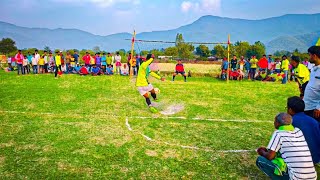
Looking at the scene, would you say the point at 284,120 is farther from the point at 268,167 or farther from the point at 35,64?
the point at 35,64

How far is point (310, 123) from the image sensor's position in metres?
4.86

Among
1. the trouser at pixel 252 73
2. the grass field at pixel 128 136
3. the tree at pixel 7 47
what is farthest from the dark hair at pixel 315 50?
the tree at pixel 7 47

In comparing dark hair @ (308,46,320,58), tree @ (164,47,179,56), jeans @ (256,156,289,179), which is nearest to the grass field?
jeans @ (256,156,289,179)

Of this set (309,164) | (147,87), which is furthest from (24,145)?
(309,164)

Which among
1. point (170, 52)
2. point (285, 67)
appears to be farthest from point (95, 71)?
point (170, 52)

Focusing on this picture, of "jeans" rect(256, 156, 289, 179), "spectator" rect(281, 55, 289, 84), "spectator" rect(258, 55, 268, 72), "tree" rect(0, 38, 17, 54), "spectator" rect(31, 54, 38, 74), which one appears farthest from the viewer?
"tree" rect(0, 38, 17, 54)

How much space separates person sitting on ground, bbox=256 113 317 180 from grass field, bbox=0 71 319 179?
1201 mm

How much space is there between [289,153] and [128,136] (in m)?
4.33

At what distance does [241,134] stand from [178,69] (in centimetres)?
1347

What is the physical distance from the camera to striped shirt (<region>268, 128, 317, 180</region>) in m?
4.25

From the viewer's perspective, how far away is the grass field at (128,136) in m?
5.76

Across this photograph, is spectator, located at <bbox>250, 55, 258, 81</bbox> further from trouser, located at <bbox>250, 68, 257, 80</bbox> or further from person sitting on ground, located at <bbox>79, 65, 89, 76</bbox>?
person sitting on ground, located at <bbox>79, 65, 89, 76</bbox>

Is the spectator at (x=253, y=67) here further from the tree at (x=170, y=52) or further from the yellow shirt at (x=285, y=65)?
the tree at (x=170, y=52)

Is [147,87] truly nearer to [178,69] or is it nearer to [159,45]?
[178,69]
